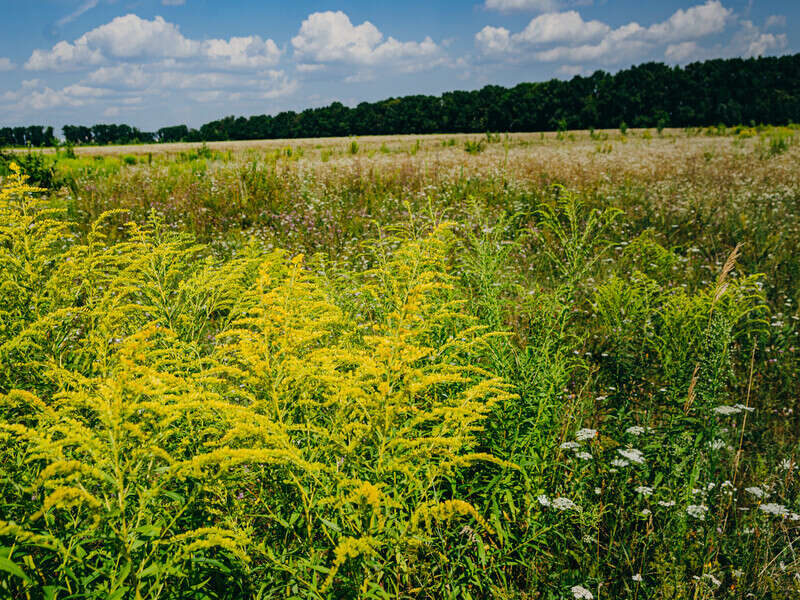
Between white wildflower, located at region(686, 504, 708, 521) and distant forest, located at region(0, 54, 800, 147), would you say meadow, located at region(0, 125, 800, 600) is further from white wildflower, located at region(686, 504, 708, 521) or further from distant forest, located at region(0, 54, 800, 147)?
distant forest, located at region(0, 54, 800, 147)

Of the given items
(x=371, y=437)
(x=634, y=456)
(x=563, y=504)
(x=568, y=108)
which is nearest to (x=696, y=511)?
(x=634, y=456)

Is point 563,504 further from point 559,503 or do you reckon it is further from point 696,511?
point 696,511

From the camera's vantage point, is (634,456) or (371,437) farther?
(634,456)

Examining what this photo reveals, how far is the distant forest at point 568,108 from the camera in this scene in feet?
156

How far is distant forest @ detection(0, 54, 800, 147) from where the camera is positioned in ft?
156

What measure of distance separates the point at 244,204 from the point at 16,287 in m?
7.26

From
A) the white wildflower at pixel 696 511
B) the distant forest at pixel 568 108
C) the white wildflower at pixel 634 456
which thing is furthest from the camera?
→ the distant forest at pixel 568 108

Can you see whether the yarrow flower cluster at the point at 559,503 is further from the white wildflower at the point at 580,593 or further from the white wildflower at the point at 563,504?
the white wildflower at the point at 580,593

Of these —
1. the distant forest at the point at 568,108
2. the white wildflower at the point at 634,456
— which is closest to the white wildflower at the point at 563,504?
the white wildflower at the point at 634,456

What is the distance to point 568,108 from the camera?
2223 inches

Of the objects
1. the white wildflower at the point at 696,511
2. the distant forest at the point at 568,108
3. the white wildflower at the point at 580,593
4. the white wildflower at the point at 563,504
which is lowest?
the white wildflower at the point at 580,593

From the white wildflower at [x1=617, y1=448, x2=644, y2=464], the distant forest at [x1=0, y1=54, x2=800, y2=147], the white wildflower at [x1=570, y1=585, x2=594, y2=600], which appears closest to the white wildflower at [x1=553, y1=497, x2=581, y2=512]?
the white wildflower at [x1=570, y1=585, x2=594, y2=600]

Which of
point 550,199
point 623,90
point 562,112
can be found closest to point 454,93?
point 562,112

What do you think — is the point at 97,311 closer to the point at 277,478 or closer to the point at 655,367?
the point at 277,478
